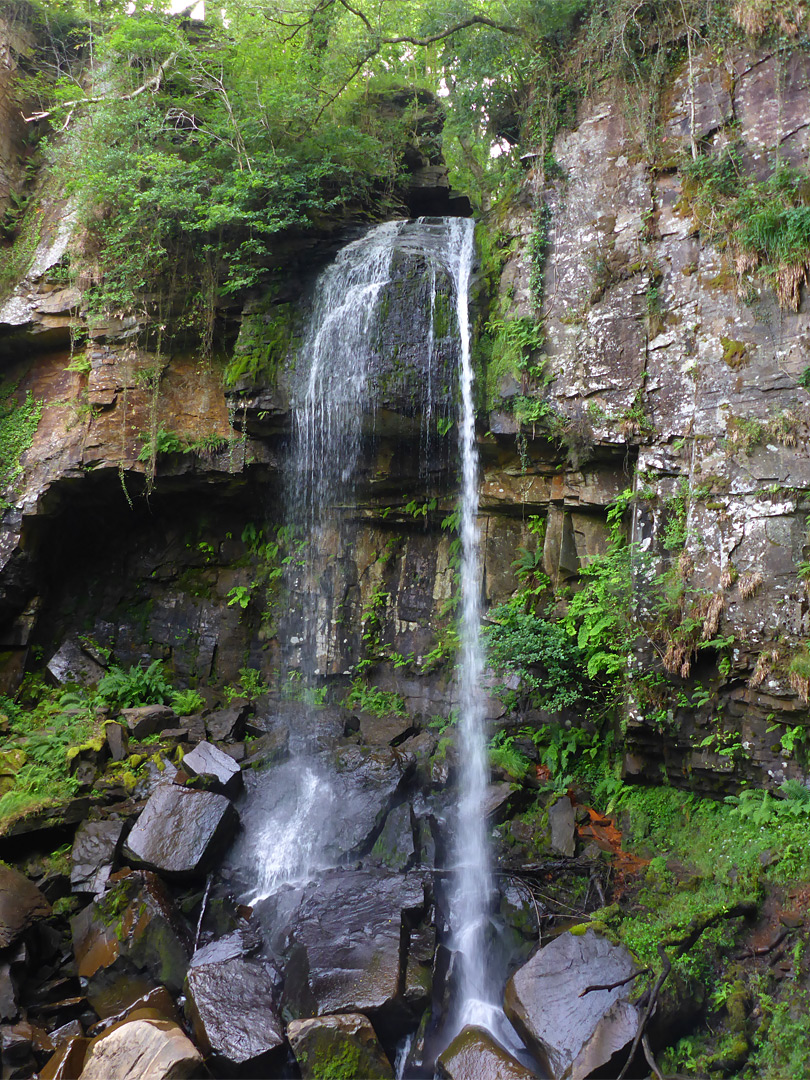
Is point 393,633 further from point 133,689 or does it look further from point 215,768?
point 133,689

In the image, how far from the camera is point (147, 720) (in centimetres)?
839

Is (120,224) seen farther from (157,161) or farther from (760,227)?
(760,227)

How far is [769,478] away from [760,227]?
2.59 meters

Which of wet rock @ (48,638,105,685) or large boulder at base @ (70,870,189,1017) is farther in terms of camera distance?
wet rock @ (48,638,105,685)

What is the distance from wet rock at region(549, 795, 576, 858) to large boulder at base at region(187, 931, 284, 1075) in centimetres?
286

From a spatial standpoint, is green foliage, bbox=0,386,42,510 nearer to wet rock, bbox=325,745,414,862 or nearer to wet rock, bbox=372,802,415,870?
wet rock, bbox=325,745,414,862

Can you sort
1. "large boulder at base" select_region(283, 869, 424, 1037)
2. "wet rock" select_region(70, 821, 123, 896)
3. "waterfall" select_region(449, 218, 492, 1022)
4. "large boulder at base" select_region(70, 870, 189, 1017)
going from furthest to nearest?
"wet rock" select_region(70, 821, 123, 896) < "waterfall" select_region(449, 218, 492, 1022) < "large boulder at base" select_region(70, 870, 189, 1017) < "large boulder at base" select_region(283, 869, 424, 1037)

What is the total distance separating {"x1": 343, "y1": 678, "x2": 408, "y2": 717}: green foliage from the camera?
9297 millimetres

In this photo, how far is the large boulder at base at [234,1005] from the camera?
183 inches

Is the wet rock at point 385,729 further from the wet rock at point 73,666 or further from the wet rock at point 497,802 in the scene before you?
the wet rock at point 73,666

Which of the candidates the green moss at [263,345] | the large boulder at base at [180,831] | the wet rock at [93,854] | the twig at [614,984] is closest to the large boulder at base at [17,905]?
the wet rock at [93,854]

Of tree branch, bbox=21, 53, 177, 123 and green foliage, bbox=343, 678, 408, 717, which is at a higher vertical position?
tree branch, bbox=21, 53, 177, 123

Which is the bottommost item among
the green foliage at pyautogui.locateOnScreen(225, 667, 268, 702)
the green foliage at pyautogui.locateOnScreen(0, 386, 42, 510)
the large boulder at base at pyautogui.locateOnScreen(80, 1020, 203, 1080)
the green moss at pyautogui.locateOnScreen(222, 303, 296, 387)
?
the large boulder at base at pyautogui.locateOnScreen(80, 1020, 203, 1080)

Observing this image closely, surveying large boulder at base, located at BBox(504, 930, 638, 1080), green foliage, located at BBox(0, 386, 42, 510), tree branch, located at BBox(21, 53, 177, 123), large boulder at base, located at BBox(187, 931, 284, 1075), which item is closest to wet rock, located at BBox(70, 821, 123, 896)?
large boulder at base, located at BBox(187, 931, 284, 1075)
